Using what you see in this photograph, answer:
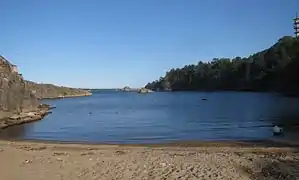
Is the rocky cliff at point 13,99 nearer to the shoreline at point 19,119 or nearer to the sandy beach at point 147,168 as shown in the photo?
the shoreline at point 19,119

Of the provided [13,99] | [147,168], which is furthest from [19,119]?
[147,168]

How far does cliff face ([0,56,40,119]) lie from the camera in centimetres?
5866

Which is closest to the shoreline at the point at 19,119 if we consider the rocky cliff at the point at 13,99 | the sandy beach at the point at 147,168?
the rocky cliff at the point at 13,99

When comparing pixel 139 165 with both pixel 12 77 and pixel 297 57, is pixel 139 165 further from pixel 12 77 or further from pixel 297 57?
pixel 297 57

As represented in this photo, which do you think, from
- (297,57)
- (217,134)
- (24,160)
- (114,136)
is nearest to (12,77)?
(114,136)

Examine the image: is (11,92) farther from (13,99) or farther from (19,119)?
(19,119)

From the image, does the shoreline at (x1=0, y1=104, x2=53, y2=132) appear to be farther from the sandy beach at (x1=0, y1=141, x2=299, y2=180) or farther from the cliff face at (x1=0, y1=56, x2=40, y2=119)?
the sandy beach at (x1=0, y1=141, x2=299, y2=180)

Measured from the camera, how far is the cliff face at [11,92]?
5866 centimetres

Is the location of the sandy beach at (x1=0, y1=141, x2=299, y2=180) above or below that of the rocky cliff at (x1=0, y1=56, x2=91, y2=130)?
below

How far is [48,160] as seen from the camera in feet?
59.6

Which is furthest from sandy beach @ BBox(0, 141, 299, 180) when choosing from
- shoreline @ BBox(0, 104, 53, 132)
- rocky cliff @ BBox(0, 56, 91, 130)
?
rocky cliff @ BBox(0, 56, 91, 130)

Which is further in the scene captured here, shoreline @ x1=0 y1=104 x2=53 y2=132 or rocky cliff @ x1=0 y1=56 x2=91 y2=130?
rocky cliff @ x1=0 y1=56 x2=91 y2=130

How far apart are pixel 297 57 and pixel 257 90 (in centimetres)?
4872

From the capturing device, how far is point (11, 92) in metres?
61.2
